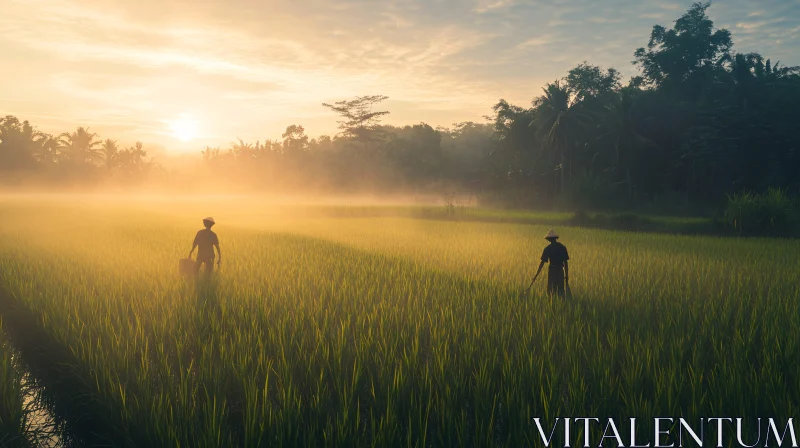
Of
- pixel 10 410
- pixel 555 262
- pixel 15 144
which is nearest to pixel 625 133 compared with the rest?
pixel 555 262

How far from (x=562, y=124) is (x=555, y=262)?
3387 cm

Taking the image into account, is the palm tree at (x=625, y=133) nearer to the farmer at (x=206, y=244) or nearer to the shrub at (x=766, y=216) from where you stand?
the shrub at (x=766, y=216)

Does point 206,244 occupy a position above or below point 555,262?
above

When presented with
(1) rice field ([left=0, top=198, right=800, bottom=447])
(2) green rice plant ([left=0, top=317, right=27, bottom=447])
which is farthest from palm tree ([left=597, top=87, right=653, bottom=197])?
(2) green rice plant ([left=0, top=317, right=27, bottom=447])

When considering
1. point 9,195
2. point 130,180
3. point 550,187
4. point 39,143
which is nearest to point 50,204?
point 9,195

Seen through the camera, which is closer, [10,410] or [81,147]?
[10,410]

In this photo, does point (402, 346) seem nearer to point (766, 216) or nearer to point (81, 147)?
point (766, 216)

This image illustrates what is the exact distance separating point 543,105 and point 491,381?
4149cm

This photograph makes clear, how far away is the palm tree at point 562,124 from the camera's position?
124ft

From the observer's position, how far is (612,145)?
35.8m

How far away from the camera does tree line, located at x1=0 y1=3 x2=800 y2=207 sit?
2916 cm

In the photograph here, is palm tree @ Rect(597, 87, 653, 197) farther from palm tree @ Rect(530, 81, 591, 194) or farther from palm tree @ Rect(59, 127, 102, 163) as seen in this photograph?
palm tree @ Rect(59, 127, 102, 163)

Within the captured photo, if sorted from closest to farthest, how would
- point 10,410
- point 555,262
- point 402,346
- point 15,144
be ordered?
1. point 10,410
2. point 402,346
3. point 555,262
4. point 15,144

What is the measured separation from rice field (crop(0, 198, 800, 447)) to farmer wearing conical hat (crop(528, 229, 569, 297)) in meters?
0.33
